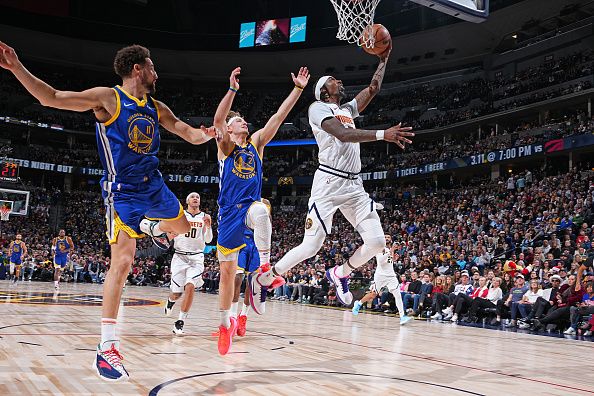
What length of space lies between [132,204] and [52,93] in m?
0.95

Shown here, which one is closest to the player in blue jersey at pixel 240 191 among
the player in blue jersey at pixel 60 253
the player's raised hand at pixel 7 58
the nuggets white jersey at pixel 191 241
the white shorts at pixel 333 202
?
the white shorts at pixel 333 202

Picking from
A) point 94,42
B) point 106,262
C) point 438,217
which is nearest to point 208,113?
Answer: point 94,42

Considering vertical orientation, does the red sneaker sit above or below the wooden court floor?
above

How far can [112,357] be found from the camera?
3.76 meters

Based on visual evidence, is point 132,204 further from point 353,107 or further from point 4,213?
point 4,213

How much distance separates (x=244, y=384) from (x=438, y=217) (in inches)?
869

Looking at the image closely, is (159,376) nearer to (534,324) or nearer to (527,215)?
(534,324)

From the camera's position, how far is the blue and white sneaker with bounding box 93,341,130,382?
12.1 feet

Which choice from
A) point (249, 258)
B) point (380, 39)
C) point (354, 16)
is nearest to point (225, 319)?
point (249, 258)

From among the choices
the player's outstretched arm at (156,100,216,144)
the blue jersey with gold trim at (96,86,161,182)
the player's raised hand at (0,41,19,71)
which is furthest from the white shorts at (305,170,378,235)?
the player's raised hand at (0,41,19,71)

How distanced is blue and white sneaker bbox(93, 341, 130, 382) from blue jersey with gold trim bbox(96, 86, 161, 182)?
4.10ft

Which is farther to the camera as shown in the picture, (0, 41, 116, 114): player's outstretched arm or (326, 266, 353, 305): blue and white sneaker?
(326, 266, 353, 305): blue and white sneaker

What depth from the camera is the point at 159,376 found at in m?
3.96

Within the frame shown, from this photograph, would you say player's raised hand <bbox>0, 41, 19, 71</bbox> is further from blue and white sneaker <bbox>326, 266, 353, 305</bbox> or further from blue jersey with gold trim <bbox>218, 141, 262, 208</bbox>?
blue and white sneaker <bbox>326, 266, 353, 305</bbox>
